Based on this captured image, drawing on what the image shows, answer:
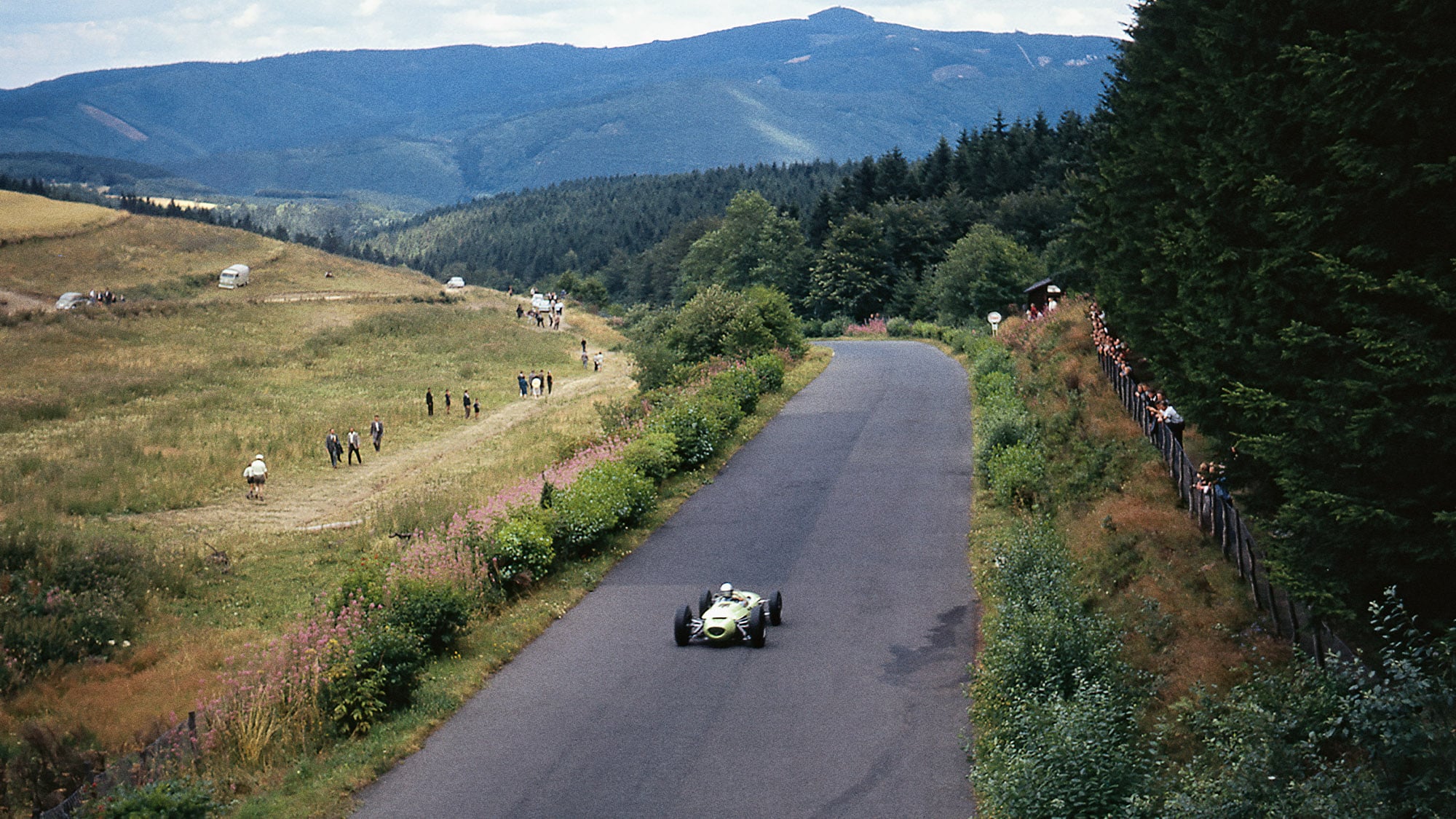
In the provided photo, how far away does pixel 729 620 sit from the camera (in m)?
16.7

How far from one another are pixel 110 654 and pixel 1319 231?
801 inches

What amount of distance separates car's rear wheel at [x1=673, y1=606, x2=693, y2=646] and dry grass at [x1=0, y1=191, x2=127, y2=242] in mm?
117144

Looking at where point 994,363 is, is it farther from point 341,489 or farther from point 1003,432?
point 341,489

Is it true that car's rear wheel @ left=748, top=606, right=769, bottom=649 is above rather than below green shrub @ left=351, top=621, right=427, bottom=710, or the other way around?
below

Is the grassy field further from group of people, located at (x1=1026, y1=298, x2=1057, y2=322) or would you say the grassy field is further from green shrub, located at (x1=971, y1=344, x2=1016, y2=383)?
group of people, located at (x1=1026, y1=298, x2=1057, y2=322)

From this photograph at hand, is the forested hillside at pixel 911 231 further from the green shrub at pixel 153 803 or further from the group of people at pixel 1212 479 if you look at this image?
the green shrub at pixel 153 803

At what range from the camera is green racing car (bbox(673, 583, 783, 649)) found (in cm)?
1658

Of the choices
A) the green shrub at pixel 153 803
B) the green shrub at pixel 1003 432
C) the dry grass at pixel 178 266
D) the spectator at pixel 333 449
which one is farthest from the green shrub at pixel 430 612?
the dry grass at pixel 178 266

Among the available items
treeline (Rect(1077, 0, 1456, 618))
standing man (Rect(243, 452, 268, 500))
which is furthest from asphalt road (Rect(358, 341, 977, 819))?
standing man (Rect(243, 452, 268, 500))

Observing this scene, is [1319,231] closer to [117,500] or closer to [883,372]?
[117,500]

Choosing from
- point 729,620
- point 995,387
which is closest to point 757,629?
point 729,620

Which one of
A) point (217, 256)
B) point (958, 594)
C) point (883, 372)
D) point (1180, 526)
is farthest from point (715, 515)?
point (217, 256)

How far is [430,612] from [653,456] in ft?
35.5

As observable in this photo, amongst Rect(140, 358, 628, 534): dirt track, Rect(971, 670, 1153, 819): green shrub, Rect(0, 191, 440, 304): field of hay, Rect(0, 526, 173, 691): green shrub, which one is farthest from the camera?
Rect(0, 191, 440, 304): field of hay
